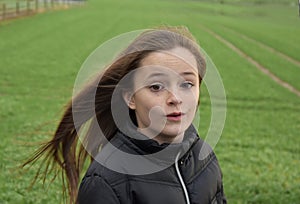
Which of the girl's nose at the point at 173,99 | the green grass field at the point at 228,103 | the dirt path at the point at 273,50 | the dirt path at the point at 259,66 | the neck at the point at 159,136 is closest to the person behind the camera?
the girl's nose at the point at 173,99

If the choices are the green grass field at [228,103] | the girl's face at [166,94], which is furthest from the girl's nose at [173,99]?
the green grass field at [228,103]

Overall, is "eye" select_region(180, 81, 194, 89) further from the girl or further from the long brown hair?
the long brown hair

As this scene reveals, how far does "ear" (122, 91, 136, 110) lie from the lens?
2148 millimetres

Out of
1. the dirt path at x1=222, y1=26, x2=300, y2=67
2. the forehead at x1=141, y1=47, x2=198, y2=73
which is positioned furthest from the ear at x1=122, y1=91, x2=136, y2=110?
the dirt path at x1=222, y1=26, x2=300, y2=67

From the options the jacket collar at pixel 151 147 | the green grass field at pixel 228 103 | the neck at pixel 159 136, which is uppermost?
the neck at pixel 159 136

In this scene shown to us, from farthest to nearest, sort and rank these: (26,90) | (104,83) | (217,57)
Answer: (217,57)
(26,90)
(104,83)

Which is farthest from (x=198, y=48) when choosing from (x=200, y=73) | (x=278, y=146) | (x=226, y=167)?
(x=278, y=146)

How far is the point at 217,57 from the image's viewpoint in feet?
78.5

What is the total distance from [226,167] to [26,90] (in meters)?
6.83

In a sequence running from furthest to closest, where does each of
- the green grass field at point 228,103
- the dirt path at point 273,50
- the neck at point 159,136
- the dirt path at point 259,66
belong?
1. the dirt path at point 273,50
2. the dirt path at point 259,66
3. the green grass field at point 228,103
4. the neck at point 159,136

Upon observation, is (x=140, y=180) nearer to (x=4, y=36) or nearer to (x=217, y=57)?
(x=217, y=57)

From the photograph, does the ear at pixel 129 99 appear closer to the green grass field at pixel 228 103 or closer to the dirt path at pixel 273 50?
the green grass field at pixel 228 103

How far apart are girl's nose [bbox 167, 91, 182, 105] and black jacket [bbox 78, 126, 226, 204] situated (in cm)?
20

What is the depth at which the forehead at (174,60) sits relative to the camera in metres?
2.05
